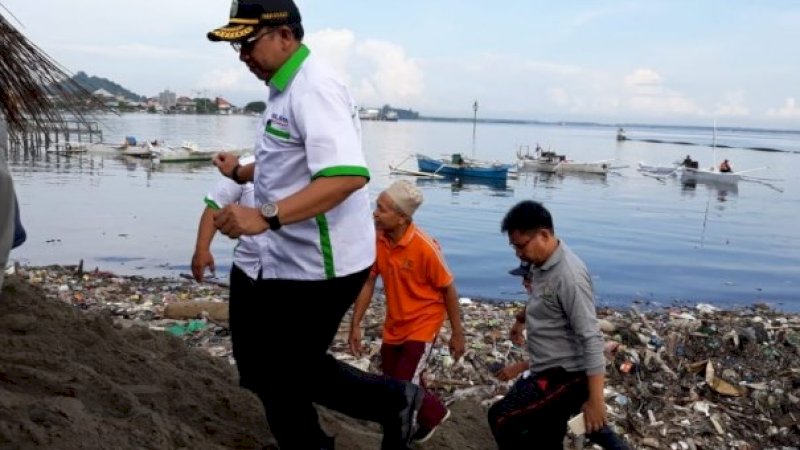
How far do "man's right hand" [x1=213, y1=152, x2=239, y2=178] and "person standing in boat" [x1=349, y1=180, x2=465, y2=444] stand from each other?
3.77 feet

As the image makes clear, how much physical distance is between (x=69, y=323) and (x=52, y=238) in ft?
53.5

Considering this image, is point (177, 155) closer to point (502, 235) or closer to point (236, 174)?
point (502, 235)

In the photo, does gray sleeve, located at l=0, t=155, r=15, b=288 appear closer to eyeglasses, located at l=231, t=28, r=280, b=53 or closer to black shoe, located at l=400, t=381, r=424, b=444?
eyeglasses, located at l=231, t=28, r=280, b=53

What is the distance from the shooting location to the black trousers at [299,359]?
2.97 metres

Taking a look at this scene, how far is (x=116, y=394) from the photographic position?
3.56 metres

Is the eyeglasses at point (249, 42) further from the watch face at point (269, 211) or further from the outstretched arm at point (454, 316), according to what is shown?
the outstretched arm at point (454, 316)

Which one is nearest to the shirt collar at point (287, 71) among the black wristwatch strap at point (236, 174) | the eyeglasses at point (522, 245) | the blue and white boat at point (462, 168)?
the black wristwatch strap at point (236, 174)

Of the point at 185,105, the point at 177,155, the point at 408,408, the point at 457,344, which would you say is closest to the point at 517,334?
the point at 457,344

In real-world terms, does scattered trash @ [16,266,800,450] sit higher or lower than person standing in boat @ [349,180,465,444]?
lower

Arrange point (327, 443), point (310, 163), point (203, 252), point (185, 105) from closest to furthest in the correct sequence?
point (310, 163) → point (327, 443) → point (203, 252) → point (185, 105)

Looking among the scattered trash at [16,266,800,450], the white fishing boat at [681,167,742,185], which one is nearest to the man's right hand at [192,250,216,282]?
the scattered trash at [16,266,800,450]

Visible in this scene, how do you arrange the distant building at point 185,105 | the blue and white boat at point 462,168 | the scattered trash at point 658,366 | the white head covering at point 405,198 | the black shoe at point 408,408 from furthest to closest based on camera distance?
the distant building at point 185,105 < the blue and white boat at point 462,168 < the scattered trash at point 658,366 < the white head covering at point 405,198 < the black shoe at point 408,408

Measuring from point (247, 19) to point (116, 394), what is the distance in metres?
1.91

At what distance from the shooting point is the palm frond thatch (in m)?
4.24
